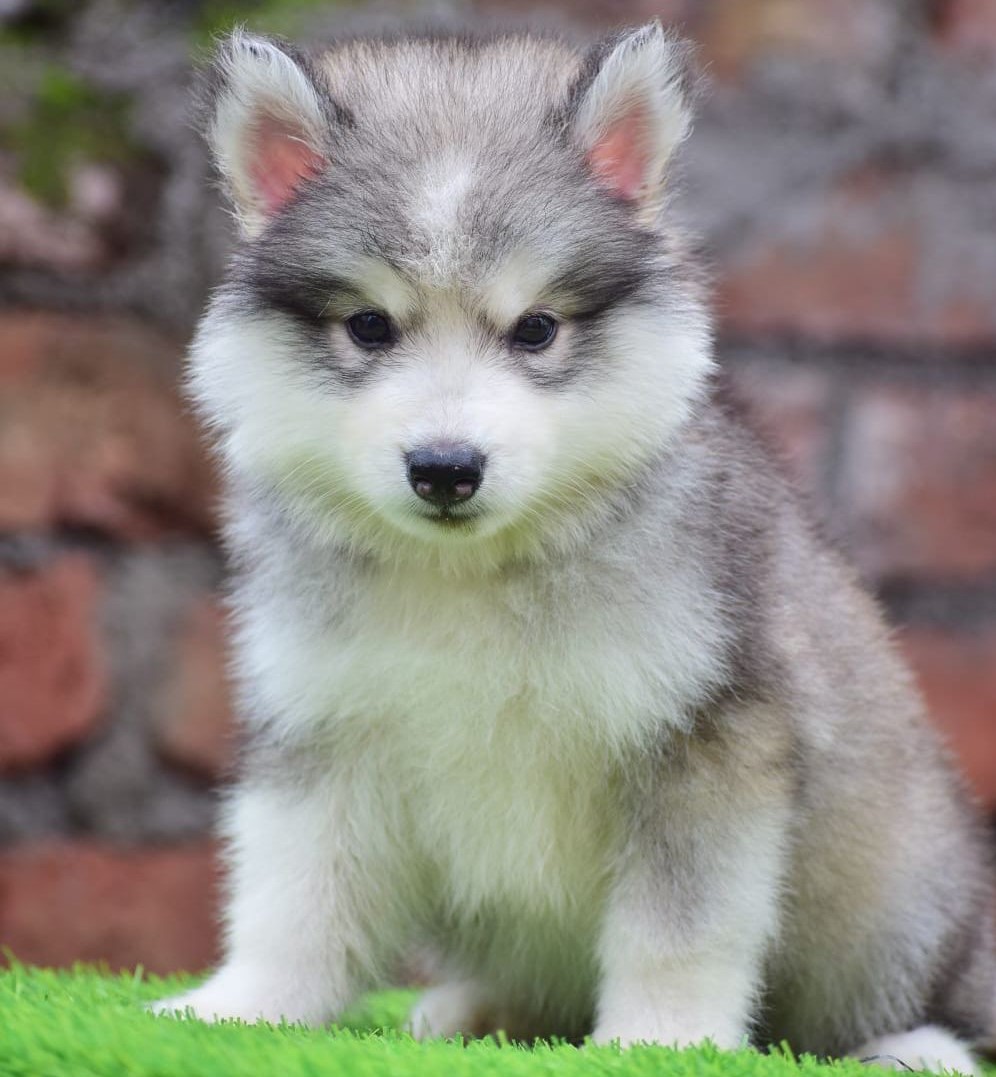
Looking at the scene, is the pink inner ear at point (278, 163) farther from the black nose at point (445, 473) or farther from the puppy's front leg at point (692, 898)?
the puppy's front leg at point (692, 898)

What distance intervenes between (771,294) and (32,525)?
129 cm

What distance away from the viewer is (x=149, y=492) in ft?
9.38

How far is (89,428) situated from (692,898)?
4.59 ft

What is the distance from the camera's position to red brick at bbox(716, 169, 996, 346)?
301 cm

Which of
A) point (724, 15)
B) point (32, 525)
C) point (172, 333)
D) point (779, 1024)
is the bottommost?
point (779, 1024)

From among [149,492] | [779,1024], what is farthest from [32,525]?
[779,1024]

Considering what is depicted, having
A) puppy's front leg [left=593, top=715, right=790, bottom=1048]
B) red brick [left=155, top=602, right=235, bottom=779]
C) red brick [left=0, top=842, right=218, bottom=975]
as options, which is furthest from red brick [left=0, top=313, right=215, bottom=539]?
puppy's front leg [left=593, top=715, right=790, bottom=1048]

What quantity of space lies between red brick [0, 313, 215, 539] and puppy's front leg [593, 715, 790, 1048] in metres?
1.24

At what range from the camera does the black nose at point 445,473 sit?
1.72 m

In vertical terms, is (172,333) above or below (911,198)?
below

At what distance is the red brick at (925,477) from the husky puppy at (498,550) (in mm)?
991

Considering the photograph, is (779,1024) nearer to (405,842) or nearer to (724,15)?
(405,842)

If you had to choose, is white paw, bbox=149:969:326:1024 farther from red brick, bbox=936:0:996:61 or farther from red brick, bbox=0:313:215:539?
red brick, bbox=936:0:996:61

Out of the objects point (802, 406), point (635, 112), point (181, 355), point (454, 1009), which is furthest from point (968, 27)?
point (454, 1009)
